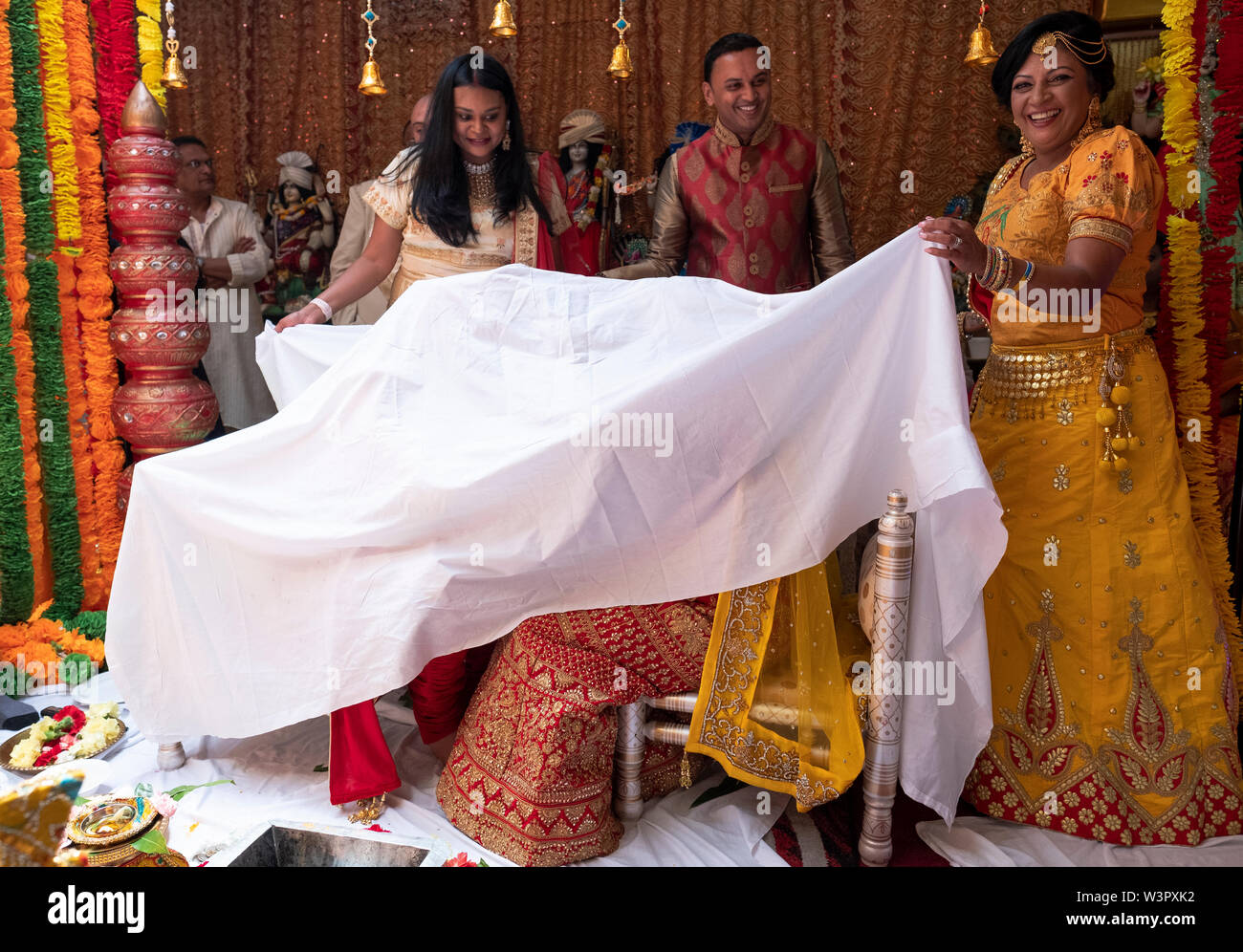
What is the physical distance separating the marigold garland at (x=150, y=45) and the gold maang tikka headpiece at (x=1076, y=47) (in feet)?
9.32

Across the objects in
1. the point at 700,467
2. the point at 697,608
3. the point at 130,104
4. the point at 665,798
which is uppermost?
the point at 130,104

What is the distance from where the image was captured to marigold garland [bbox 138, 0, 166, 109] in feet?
11.4

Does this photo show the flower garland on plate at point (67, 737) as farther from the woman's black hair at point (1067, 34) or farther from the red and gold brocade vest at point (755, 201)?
the woman's black hair at point (1067, 34)

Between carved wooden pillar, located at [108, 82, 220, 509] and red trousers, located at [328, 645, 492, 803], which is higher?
carved wooden pillar, located at [108, 82, 220, 509]

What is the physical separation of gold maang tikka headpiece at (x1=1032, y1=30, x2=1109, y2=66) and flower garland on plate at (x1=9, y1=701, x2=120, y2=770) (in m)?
2.89

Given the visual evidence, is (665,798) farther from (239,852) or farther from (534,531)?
(239,852)

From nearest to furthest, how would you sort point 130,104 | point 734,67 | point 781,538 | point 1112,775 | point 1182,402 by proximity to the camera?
point 781,538 → point 1112,775 → point 1182,402 → point 734,67 → point 130,104

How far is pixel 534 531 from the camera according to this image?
2080 mm

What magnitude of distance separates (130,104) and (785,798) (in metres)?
2.99

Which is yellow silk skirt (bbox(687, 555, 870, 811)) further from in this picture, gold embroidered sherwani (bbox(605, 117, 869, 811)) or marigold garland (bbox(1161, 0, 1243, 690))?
marigold garland (bbox(1161, 0, 1243, 690))

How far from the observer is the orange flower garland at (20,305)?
10.5ft

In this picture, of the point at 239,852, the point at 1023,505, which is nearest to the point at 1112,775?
the point at 1023,505

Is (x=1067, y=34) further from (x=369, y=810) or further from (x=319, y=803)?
(x=319, y=803)

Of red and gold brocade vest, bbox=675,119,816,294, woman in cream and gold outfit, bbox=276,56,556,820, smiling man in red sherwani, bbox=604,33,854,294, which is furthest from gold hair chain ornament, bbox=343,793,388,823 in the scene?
red and gold brocade vest, bbox=675,119,816,294
